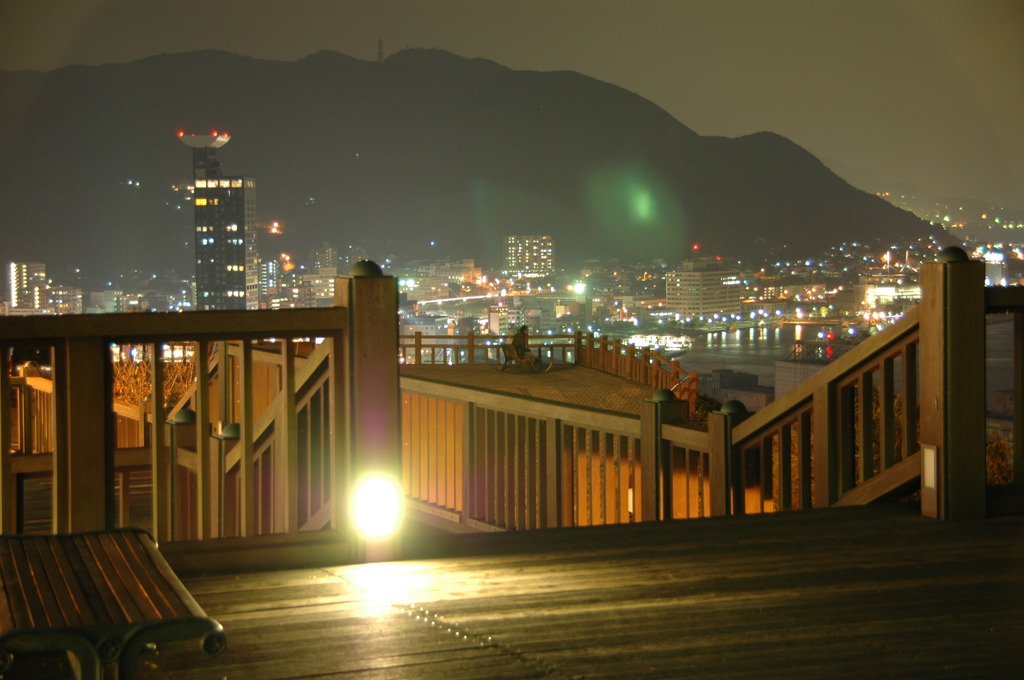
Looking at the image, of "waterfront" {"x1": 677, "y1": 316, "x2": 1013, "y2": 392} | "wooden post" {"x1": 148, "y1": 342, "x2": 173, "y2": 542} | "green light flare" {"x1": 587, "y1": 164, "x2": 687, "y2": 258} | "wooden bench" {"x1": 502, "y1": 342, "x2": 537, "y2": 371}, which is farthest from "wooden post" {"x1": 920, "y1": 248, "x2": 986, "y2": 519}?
"green light flare" {"x1": 587, "y1": 164, "x2": 687, "y2": 258}

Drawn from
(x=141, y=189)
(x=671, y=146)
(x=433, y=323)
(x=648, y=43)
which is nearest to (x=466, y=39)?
(x=648, y=43)

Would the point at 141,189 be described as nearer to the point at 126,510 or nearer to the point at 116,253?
the point at 116,253

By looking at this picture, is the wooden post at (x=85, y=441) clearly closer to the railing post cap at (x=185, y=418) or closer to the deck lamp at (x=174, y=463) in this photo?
the deck lamp at (x=174, y=463)

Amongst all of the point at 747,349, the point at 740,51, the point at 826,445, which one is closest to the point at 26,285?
the point at 747,349

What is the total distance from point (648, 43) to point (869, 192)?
43.8 metres

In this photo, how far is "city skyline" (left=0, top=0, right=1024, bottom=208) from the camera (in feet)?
309

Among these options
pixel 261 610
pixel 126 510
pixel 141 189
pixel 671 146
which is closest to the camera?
pixel 261 610

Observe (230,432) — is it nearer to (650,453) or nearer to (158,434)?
(158,434)

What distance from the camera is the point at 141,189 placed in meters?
124

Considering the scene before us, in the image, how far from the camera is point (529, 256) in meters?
101

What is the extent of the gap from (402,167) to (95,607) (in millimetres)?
130696

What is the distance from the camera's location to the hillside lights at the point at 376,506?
3.57 metres

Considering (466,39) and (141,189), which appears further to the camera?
(466,39)

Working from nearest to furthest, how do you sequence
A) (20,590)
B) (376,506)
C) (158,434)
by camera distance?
(20,590)
(158,434)
(376,506)
